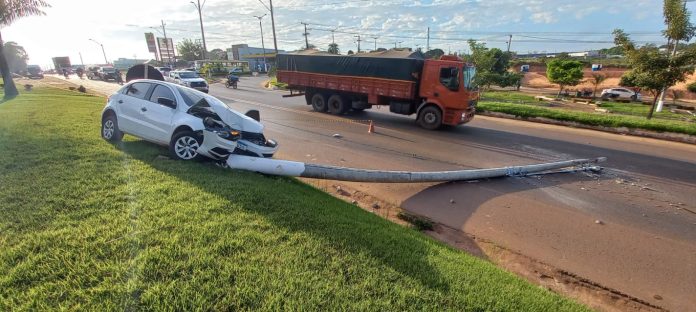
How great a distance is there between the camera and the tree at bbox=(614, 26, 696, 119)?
11.8m

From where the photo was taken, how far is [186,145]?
20.0 ft

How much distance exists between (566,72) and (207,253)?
136 feet

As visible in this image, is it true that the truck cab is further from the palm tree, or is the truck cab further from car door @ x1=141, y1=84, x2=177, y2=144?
the palm tree

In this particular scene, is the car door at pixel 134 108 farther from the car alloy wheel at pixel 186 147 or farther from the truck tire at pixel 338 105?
the truck tire at pixel 338 105

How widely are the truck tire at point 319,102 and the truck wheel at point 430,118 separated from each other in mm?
4822

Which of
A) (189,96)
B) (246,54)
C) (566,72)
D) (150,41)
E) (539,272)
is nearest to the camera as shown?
(539,272)

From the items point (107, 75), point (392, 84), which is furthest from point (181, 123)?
point (107, 75)

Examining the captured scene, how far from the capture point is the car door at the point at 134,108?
669 centimetres

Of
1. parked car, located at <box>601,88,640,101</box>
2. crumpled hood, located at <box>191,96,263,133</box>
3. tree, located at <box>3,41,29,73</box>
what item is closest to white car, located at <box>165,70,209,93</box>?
crumpled hood, located at <box>191,96,263,133</box>

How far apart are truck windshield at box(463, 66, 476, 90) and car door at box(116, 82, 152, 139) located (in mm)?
9608

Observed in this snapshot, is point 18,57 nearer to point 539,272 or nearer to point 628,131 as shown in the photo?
point 539,272

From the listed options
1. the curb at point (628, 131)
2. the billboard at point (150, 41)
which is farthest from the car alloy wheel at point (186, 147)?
the billboard at point (150, 41)

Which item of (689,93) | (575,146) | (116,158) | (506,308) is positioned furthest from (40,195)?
(689,93)

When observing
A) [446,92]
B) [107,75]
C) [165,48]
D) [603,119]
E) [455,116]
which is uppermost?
[165,48]
